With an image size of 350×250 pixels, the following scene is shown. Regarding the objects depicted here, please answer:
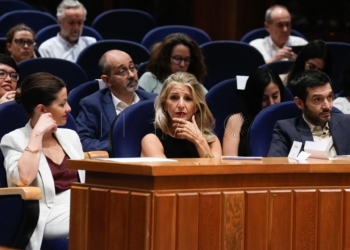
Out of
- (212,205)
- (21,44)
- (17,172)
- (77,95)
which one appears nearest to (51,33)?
(21,44)

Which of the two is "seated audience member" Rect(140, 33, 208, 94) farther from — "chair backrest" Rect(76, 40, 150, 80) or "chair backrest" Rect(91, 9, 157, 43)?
"chair backrest" Rect(91, 9, 157, 43)

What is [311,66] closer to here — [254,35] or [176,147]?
[176,147]

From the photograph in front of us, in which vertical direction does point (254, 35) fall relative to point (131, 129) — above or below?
above

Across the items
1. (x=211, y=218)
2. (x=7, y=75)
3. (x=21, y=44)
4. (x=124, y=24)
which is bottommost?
(x=211, y=218)

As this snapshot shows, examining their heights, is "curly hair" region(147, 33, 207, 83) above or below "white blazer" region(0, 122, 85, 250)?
above

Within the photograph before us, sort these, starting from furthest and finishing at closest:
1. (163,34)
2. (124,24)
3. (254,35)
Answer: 1. (124,24)
2. (254,35)
3. (163,34)

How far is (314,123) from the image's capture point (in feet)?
11.6

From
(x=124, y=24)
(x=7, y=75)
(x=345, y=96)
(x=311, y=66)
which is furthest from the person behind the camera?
(x=124, y=24)

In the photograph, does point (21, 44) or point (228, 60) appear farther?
point (228, 60)

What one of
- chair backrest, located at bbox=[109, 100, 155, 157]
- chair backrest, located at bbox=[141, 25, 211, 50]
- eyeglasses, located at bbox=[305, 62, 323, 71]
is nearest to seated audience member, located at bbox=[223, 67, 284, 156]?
chair backrest, located at bbox=[109, 100, 155, 157]

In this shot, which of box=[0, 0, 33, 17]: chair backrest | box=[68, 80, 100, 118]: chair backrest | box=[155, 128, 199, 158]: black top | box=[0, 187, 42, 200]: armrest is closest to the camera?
box=[0, 187, 42, 200]: armrest

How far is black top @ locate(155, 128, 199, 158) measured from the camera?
342cm

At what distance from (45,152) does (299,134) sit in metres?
1.02

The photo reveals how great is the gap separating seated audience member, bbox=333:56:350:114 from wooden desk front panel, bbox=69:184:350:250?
1.47 meters
